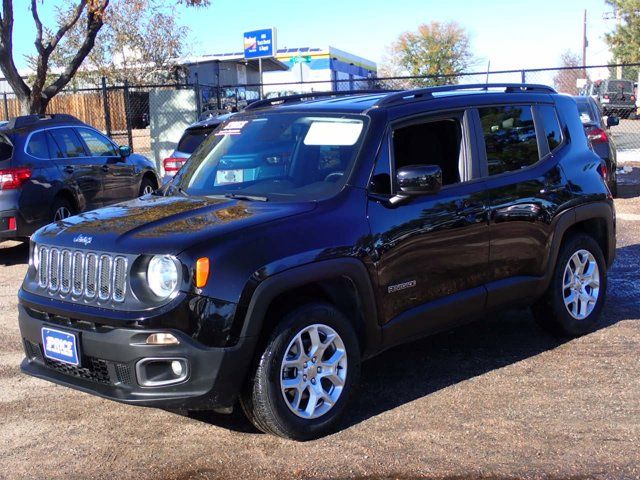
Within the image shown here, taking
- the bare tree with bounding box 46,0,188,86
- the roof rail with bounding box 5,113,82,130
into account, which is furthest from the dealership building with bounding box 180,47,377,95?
the roof rail with bounding box 5,113,82,130

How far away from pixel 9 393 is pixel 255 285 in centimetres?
230

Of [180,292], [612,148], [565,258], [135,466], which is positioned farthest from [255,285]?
[612,148]

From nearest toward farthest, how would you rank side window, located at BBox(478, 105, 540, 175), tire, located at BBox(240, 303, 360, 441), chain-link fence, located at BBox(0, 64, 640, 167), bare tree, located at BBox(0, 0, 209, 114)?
1. tire, located at BBox(240, 303, 360, 441)
2. side window, located at BBox(478, 105, 540, 175)
3. bare tree, located at BBox(0, 0, 209, 114)
4. chain-link fence, located at BBox(0, 64, 640, 167)

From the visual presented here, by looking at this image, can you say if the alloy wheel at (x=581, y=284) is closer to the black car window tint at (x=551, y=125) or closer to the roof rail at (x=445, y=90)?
the black car window tint at (x=551, y=125)

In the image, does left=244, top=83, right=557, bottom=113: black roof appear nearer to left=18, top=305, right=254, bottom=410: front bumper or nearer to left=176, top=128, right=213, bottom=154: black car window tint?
left=18, top=305, right=254, bottom=410: front bumper

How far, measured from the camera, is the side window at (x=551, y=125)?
6008mm

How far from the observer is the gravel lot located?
4008 mm

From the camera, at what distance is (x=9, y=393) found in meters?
5.24

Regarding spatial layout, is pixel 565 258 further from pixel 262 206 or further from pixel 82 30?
pixel 82 30

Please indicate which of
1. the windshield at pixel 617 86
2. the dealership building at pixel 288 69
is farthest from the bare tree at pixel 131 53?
the windshield at pixel 617 86

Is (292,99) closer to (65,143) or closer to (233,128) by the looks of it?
(233,128)

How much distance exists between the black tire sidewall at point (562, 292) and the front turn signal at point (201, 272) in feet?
10.0

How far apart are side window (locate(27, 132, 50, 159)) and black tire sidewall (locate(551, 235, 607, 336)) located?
6.93 meters

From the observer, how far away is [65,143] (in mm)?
10695
